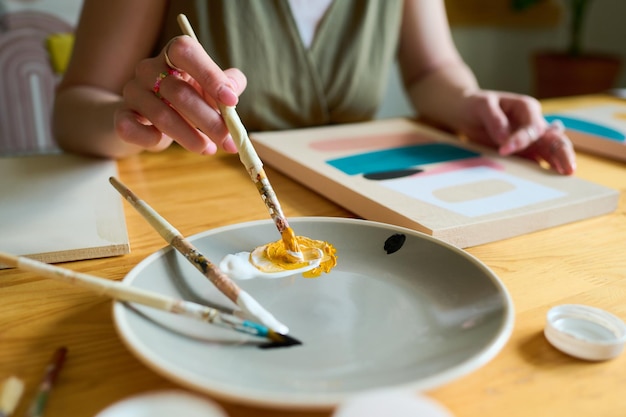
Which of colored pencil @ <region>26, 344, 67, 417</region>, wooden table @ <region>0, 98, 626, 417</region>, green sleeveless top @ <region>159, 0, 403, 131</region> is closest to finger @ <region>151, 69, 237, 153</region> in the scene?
wooden table @ <region>0, 98, 626, 417</region>

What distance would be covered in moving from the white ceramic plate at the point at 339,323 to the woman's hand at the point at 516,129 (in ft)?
1.16

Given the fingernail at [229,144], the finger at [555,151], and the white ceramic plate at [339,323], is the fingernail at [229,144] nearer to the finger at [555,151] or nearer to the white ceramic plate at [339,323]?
the white ceramic plate at [339,323]

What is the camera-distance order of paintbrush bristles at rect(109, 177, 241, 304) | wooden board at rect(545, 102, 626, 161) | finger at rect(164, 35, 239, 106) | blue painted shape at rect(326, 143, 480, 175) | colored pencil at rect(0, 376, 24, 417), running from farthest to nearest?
wooden board at rect(545, 102, 626, 161) → blue painted shape at rect(326, 143, 480, 175) → finger at rect(164, 35, 239, 106) → paintbrush bristles at rect(109, 177, 241, 304) → colored pencil at rect(0, 376, 24, 417)

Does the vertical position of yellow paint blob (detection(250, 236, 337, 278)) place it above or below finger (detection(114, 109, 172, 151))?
below

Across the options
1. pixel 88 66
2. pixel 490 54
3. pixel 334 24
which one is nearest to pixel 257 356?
pixel 88 66

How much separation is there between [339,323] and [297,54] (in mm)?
649

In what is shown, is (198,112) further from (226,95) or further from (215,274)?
(215,274)

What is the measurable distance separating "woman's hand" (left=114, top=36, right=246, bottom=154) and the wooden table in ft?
0.30

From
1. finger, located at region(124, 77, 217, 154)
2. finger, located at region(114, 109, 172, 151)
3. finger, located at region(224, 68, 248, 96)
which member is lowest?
finger, located at region(114, 109, 172, 151)

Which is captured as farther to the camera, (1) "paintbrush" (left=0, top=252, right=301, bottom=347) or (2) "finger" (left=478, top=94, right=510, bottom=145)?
(2) "finger" (left=478, top=94, right=510, bottom=145)

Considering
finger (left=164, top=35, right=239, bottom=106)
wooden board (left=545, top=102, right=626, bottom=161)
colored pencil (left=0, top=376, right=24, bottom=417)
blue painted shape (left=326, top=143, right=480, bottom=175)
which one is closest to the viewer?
colored pencil (left=0, top=376, right=24, bottom=417)

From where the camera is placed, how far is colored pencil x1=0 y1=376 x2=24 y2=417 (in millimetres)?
324

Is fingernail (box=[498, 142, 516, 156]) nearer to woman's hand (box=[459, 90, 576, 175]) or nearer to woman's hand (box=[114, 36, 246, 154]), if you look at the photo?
woman's hand (box=[459, 90, 576, 175])

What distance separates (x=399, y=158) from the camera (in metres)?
0.77
